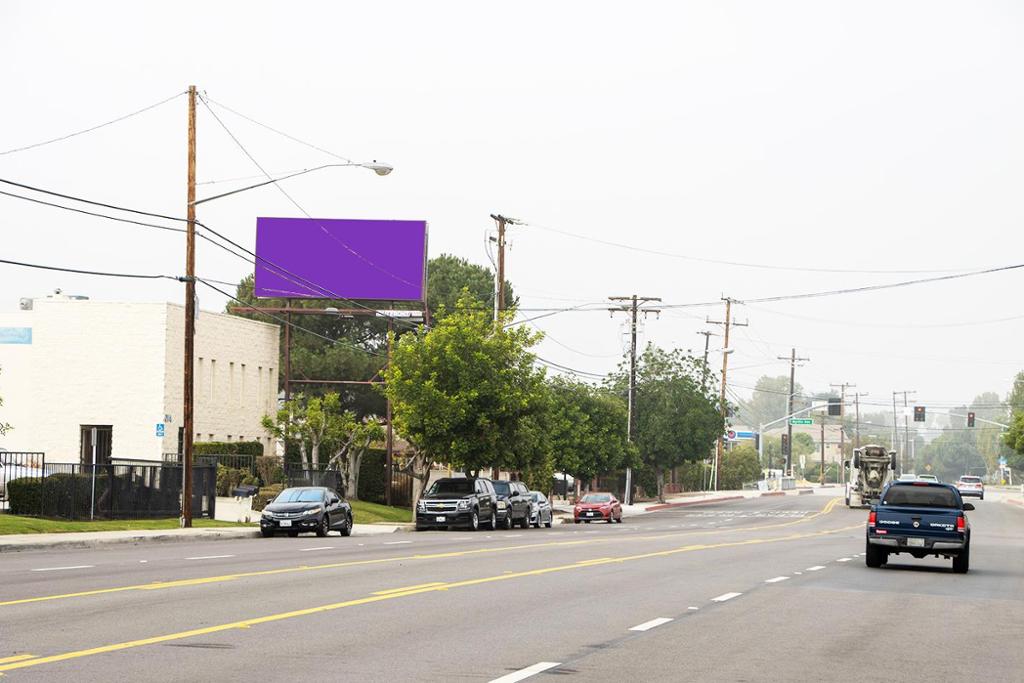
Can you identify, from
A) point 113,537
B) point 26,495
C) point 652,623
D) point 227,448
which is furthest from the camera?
point 227,448

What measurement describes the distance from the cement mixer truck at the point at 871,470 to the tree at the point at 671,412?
1331 cm

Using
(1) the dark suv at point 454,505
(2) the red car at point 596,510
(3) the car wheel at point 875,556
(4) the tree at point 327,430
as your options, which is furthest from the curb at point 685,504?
(3) the car wheel at point 875,556

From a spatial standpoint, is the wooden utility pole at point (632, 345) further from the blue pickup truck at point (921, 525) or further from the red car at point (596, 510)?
the blue pickup truck at point (921, 525)

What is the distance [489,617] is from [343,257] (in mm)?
53632

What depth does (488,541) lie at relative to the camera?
Answer: 120 ft

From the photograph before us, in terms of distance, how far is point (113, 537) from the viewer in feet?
104

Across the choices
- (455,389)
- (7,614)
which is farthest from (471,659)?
(455,389)

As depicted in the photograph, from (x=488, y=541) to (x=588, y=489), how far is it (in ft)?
197

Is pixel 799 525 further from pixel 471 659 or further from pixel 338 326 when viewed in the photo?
pixel 471 659

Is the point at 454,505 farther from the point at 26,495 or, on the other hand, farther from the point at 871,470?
the point at 871,470

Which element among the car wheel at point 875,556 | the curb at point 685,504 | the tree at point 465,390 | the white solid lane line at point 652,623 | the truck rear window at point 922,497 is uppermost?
the tree at point 465,390

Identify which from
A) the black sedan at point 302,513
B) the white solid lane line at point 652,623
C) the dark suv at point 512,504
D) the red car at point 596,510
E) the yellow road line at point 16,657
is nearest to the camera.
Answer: the yellow road line at point 16,657

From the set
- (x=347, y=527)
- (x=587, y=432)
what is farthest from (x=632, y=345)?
(x=347, y=527)

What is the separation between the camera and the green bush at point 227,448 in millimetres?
56034
